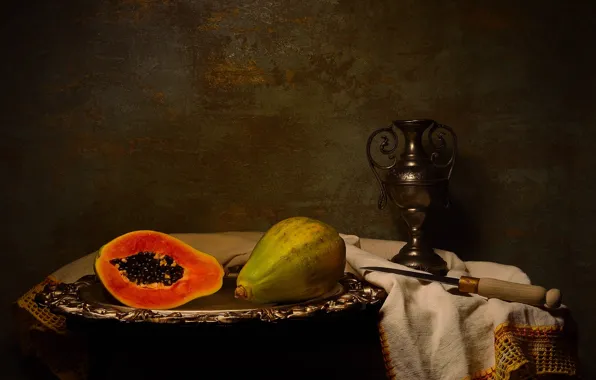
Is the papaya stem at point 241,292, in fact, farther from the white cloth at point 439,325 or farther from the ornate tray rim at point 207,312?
the white cloth at point 439,325

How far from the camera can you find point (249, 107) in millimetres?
1938

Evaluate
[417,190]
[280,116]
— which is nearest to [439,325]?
[417,190]

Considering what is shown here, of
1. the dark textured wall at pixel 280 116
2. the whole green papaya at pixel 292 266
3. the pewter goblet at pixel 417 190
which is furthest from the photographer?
the dark textured wall at pixel 280 116

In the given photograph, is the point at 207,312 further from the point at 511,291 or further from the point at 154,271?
the point at 511,291

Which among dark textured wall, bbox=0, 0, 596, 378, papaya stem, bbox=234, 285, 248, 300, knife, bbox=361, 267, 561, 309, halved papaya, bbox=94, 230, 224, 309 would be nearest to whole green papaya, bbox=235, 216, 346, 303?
papaya stem, bbox=234, 285, 248, 300

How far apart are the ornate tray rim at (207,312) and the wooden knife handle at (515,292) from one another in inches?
7.4

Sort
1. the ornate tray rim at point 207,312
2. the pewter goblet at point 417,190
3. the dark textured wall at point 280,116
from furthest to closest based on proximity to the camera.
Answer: the dark textured wall at point 280,116 < the pewter goblet at point 417,190 < the ornate tray rim at point 207,312

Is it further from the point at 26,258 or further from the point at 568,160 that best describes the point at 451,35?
the point at 26,258

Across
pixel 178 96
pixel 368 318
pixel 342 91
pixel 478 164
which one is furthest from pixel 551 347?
pixel 178 96

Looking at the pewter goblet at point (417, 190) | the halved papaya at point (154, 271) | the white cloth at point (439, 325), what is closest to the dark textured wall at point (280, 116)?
the pewter goblet at point (417, 190)

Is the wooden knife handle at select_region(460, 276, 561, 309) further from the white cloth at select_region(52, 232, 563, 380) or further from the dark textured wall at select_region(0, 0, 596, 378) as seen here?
the dark textured wall at select_region(0, 0, 596, 378)

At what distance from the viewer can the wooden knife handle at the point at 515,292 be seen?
130 cm

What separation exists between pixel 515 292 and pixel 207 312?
599 millimetres

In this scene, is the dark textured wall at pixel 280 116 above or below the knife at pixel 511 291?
above
